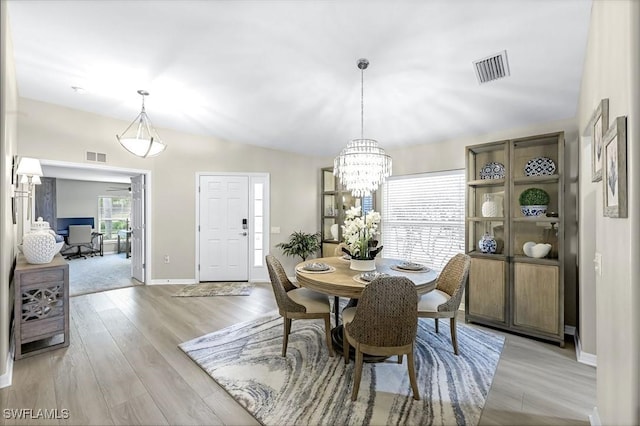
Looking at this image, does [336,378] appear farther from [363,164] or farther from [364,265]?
[363,164]

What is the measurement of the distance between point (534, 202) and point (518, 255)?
0.65 meters

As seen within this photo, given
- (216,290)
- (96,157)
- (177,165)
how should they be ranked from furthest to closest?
(177,165)
(216,290)
(96,157)

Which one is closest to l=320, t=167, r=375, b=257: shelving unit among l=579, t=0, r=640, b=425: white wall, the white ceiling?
the white ceiling

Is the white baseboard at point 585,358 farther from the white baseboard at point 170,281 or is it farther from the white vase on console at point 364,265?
the white baseboard at point 170,281

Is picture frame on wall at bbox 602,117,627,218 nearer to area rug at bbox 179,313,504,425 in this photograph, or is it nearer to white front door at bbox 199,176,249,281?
area rug at bbox 179,313,504,425

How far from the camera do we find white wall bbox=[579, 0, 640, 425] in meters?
1.11

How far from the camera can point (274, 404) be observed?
1.99 m

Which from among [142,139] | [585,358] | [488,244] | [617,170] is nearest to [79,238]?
[142,139]

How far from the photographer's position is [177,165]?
504 centimetres

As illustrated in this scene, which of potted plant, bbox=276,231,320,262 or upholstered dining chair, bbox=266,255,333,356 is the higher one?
potted plant, bbox=276,231,320,262

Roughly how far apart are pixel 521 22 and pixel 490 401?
9.10 feet

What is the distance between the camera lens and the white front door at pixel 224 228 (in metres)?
5.25

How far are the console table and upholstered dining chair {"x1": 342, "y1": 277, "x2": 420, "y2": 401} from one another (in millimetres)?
2889

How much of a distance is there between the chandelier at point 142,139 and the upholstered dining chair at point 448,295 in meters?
3.52
